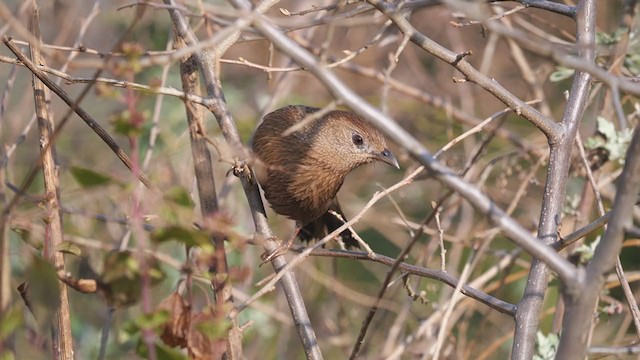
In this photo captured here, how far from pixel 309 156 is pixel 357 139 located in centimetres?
29

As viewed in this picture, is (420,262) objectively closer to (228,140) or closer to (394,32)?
(394,32)

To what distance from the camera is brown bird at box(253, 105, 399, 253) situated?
434 centimetres

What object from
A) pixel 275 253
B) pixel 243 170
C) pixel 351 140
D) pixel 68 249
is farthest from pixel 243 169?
pixel 68 249

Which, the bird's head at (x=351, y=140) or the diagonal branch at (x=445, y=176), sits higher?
the bird's head at (x=351, y=140)

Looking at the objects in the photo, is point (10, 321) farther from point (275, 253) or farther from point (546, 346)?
point (546, 346)

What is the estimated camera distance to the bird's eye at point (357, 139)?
4.56 meters

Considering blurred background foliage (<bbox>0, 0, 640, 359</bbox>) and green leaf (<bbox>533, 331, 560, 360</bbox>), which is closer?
green leaf (<bbox>533, 331, 560, 360</bbox>)

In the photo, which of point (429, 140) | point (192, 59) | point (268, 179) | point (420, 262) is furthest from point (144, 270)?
point (429, 140)

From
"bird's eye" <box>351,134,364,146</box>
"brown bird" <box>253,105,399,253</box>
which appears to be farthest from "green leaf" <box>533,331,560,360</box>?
"bird's eye" <box>351,134,364,146</box>

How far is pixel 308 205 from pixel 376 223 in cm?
246

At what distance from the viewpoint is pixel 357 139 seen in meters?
4.58

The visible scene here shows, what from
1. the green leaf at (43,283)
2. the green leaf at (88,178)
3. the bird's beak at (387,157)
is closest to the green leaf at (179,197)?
the green leaf at (88,178)

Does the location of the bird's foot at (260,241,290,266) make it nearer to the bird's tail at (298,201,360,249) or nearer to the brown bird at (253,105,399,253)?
the brown bird at (253,105,399,253)

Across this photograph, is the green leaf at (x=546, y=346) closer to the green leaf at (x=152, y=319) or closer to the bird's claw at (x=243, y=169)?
the bird's claw at (x=243, y=169)
